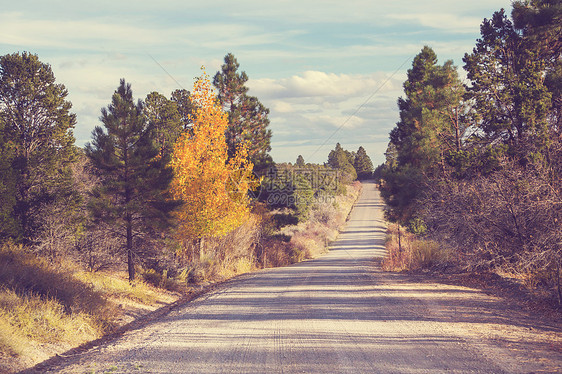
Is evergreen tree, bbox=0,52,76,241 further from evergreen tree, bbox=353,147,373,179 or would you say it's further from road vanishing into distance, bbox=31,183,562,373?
evergreen tree, bbox=353,147,373,179

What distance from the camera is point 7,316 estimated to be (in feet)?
28.5

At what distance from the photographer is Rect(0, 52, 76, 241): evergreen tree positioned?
18375 millimetres

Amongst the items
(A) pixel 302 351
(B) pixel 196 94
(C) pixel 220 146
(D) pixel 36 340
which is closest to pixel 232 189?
(C) pixel 220 146

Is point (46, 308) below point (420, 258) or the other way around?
the other way around

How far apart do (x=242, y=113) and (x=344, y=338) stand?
2789 cm

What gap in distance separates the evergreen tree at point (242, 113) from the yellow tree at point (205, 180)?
970cm

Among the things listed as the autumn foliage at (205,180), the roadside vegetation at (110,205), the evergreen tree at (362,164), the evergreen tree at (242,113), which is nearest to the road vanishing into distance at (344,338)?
the roadside vegetation at (110,205)

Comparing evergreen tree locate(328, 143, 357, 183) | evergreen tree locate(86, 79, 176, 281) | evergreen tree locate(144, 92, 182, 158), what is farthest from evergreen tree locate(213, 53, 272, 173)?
evergreen tree locate(328, 143, 357, 183)

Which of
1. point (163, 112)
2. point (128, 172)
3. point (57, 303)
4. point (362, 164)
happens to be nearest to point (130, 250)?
point (128, 172)

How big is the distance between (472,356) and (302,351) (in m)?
2.45

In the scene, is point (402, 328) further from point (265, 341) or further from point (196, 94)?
point (196, 94)

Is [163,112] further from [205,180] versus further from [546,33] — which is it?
[546,33]

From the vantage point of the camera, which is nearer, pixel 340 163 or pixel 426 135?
pixel 426 135

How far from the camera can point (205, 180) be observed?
21.2 metres
